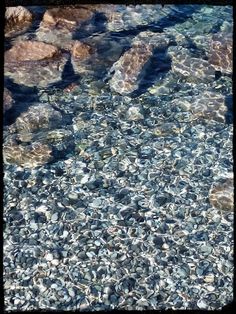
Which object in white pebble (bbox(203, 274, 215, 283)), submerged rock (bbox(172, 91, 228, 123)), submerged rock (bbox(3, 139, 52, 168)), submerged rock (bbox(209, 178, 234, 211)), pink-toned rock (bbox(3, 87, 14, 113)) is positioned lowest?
white pebble (bbox(203, 274, 215, 283))

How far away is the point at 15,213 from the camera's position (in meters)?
6.93

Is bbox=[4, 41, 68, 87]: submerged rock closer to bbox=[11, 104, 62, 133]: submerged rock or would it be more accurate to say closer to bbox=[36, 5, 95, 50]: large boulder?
bbox=[36, 5, 95, 50]: large boulder

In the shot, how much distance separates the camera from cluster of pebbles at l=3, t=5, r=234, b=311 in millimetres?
5992

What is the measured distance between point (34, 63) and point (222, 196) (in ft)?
16.5

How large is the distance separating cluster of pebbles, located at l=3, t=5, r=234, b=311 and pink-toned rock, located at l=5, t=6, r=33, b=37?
1.1 inches

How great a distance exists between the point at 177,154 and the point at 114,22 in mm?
4882

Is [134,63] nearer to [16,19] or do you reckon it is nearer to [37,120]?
[37,120]

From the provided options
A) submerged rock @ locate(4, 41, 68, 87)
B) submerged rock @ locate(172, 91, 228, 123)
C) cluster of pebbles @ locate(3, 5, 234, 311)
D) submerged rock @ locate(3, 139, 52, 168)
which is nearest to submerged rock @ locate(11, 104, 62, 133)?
cluster of pebbles @ locate(3, 5, 234, 311)

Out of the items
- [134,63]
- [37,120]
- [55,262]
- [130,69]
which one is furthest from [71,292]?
[134,63]

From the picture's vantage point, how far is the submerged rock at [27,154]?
25.3 ft

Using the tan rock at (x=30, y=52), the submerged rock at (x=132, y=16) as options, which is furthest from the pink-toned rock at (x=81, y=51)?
the submerged rock at (x=132, y=16)

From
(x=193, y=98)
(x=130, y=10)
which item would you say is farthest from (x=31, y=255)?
(x=130, y=10)

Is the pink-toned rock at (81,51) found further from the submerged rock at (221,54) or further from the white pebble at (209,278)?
the white pebble at (209,278)

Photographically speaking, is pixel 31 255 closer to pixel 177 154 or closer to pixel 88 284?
pixel 88 284
